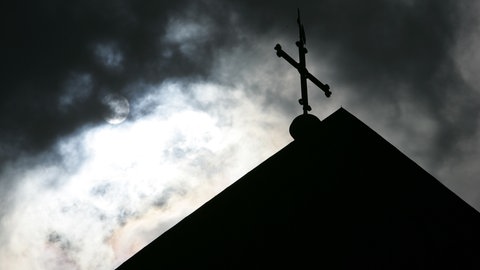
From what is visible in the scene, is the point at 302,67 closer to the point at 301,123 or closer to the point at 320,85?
the point at 320,85

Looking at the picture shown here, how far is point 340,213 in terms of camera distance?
428 cm

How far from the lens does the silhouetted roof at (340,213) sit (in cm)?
414

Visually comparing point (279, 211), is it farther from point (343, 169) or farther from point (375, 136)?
point (375, 136)

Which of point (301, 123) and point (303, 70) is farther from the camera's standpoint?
point (301, 123)

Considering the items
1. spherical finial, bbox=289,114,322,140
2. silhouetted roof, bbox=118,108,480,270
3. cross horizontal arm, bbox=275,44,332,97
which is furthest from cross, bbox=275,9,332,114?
silhouetted roof, bbox=118,108,480,270

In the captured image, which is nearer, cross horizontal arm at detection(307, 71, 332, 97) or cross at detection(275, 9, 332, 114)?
cross at detection(275, 9, 332, 114)

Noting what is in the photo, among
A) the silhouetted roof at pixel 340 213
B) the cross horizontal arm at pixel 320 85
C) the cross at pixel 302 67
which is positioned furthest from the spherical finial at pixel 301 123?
the silhouetted roof at pixel 340 213

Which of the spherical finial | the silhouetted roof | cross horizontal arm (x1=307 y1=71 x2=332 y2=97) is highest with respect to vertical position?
cross horizontal arm (x1=307 y1=71 x2=332 y2=97)

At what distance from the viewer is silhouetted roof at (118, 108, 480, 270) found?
4.14 metres

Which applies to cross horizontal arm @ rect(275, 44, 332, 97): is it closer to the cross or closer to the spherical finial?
the cross

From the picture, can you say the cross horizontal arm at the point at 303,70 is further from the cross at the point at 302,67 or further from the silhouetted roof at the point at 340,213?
the silhouetted roof at the point at 340,213

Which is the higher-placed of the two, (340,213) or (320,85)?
(320,85)

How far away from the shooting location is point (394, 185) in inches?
172

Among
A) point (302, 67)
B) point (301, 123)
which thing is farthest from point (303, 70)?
point (301, 123)
